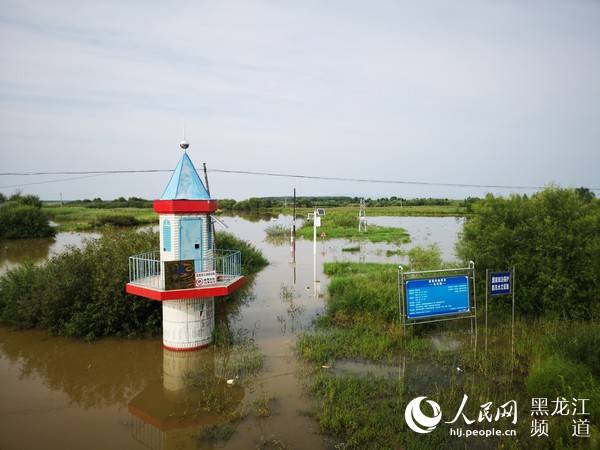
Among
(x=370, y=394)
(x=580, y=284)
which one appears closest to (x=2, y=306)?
(x=370, y=394)

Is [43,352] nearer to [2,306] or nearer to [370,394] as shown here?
[2,306]

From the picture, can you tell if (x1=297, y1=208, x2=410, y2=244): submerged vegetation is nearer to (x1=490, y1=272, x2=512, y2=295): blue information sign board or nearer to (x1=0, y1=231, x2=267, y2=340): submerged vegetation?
(x1=0, y1=231, x2=267, y2=340): submerged vegetation

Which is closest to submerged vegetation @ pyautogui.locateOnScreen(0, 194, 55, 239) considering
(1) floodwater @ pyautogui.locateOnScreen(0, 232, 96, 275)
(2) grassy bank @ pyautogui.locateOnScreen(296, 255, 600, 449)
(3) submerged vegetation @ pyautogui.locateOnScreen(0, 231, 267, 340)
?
(1) floodwater @ pyautogui.locateOnScreen(0, 232, 96, 275)

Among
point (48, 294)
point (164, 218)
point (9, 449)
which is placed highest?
point (164, 218)

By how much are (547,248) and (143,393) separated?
41.4 ft

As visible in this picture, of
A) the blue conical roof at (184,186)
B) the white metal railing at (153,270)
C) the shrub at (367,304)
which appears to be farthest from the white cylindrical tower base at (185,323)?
the shrub at (367,304)

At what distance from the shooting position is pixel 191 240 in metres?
12.1

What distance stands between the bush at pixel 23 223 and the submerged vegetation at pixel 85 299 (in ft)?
111

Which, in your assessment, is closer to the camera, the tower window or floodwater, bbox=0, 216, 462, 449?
floodwater, bbox=0, 216, 462, 449

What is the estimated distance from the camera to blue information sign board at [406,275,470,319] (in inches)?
465

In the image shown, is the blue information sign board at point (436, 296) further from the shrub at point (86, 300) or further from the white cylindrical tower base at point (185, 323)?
the shrub at point (86, 300)

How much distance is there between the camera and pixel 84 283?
45.4ft

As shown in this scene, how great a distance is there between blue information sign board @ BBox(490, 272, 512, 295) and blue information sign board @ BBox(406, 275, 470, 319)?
2.25ft

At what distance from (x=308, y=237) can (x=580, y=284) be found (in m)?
32.3
